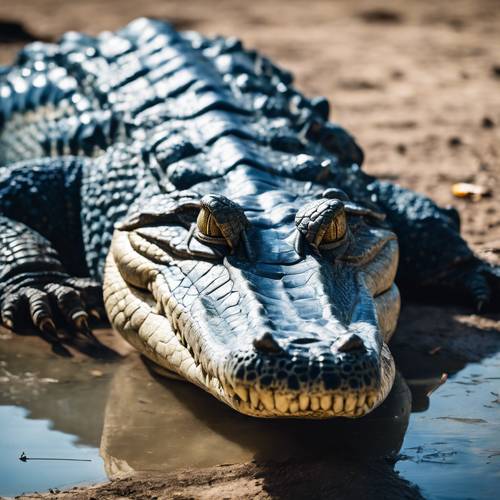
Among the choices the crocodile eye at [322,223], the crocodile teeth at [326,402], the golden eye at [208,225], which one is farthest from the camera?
the golden eye at [208,225]

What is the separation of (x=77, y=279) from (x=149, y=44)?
1.97 meters

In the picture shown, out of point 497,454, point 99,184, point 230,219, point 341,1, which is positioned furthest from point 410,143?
point 341,1

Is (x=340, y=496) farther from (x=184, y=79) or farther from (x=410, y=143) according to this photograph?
(x=410, y=143)

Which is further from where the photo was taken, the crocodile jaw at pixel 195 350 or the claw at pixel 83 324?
the claw at pixel 83 324

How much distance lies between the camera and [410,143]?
25.6 feet

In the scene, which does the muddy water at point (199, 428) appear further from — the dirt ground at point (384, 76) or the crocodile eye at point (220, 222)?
A: the crocodile eye at point (220, 222)

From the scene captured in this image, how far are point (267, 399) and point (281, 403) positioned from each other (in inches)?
1.9

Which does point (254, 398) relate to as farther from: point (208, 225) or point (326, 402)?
point (208, 225)

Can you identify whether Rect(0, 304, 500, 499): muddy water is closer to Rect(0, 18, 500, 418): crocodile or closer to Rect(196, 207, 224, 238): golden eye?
Rect(0, 18, 500, 418): crocodile

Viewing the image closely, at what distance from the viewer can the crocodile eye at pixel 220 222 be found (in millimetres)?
4086

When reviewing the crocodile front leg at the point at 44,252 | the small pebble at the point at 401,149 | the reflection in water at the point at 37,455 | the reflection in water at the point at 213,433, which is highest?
the small pebble at the point at 401,149

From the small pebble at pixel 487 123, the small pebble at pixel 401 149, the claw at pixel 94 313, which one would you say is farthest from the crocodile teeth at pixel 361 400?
the small pebble at pixel 487 123

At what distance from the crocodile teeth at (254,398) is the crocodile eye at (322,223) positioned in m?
0.98

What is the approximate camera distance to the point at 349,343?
3.22 m
